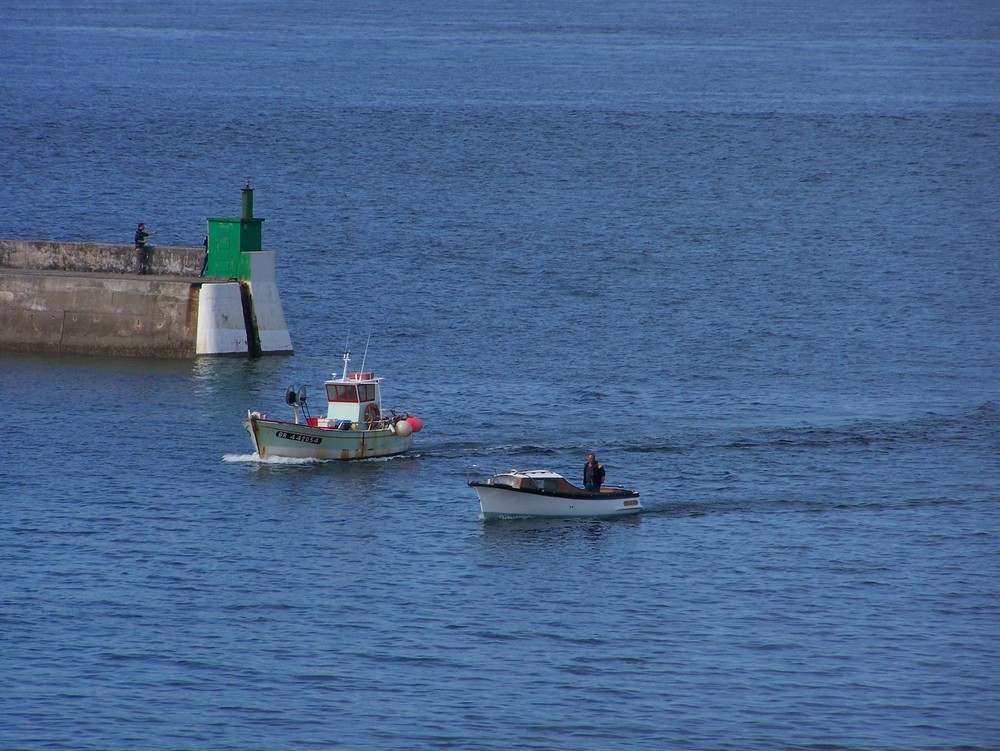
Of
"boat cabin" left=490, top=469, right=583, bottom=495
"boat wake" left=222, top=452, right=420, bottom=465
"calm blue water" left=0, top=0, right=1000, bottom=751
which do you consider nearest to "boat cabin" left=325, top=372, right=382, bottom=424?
"boat wake" left=222, top=452, right=420, bottom=465

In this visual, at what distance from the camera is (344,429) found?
50.8 meters

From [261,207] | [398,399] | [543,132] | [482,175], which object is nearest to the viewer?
[398,399]

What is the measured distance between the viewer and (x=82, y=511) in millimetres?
45375

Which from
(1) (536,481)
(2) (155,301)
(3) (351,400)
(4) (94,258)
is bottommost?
(1) (536,481)

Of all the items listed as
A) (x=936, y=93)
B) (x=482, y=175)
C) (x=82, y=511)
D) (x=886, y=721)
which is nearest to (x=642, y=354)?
(x=82, y=511)

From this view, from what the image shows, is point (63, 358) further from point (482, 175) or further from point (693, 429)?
point (482, 175)

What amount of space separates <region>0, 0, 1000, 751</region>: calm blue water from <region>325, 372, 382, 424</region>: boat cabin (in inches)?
66.3

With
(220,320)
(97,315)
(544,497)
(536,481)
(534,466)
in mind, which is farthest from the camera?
(97,315)

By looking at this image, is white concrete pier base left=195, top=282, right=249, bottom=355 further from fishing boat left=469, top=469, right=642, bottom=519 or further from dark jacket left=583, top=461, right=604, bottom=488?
dark jacket left=583, top=461, right=604, bottom=488

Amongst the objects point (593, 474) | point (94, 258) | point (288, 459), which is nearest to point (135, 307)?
point (94, 258)

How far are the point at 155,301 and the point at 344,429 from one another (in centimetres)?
1358

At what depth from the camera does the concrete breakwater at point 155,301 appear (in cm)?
6059

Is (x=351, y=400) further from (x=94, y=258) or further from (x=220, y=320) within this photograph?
(x=94, y=258)

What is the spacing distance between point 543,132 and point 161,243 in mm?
52502
